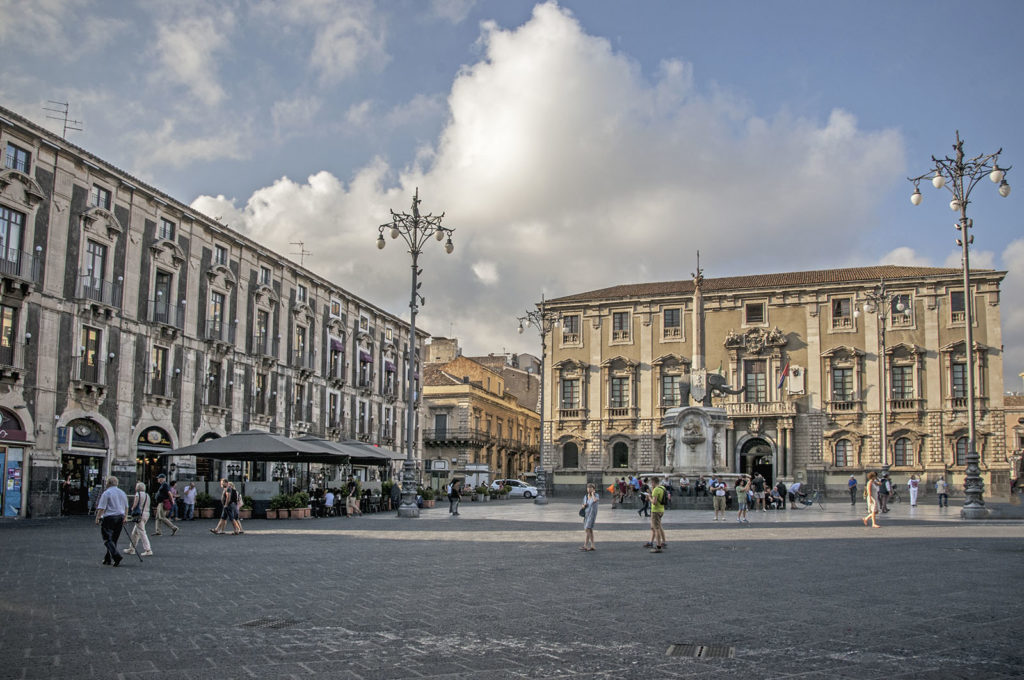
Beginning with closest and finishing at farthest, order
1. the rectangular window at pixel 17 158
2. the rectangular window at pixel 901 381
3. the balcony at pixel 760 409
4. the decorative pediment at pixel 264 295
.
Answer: the rectangular window at pixel 17 158
the decorative pediment at pixel 264 295
the rectangular window at pixel 901 381
the balcony at pixel 760 409

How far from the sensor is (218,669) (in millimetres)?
6723

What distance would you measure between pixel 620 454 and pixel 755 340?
12.2m

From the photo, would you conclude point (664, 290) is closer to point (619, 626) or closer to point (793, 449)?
point (793, 449)

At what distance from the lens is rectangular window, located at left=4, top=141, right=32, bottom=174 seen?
27500mm

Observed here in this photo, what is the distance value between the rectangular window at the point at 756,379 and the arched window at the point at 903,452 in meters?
8.56

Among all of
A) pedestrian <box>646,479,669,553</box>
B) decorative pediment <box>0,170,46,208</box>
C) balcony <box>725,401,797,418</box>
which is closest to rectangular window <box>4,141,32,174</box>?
decorative pediment <box>0,170,46,208</box>

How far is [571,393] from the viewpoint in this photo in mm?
64812

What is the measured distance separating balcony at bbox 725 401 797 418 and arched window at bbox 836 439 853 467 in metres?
3.39

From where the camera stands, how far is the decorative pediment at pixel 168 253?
34562 millimetres

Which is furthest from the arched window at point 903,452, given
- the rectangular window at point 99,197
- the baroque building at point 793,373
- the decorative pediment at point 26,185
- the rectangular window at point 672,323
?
the decorative pediment at point 26,185

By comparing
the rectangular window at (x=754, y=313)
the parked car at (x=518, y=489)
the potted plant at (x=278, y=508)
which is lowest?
the parked car at (x=518, y=489)

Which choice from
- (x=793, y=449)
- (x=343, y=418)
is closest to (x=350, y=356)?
(x=343, y=418)

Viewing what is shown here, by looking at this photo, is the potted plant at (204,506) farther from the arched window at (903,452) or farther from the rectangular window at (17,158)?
the arched window at (903,452)

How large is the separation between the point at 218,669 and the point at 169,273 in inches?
1243
